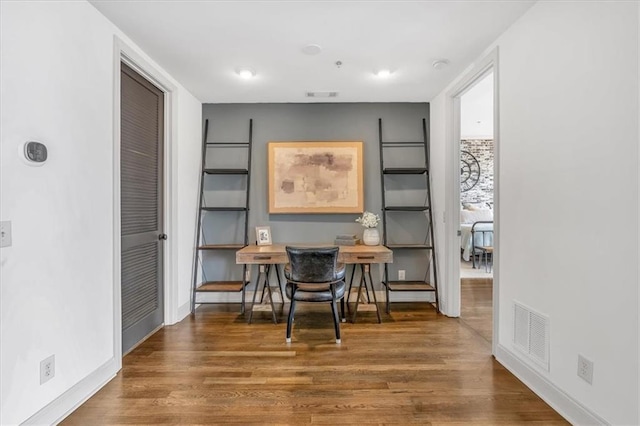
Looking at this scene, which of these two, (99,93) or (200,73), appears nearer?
(99,93)

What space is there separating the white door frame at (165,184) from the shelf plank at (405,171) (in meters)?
2.37

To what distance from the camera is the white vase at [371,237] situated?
140 inches

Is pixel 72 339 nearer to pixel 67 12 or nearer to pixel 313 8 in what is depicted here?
pixel 67 12

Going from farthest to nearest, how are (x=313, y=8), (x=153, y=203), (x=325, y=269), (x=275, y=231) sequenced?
(x=275, y=231) → (x=153, y=203) → (x=325, y=269) → (x=313, y=8)

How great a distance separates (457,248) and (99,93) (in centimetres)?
348

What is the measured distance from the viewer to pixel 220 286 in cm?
355

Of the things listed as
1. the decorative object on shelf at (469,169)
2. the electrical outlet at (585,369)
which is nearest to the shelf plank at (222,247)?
the electrical outlet at (585,369)

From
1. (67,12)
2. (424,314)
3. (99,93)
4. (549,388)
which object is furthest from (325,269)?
(67,12)

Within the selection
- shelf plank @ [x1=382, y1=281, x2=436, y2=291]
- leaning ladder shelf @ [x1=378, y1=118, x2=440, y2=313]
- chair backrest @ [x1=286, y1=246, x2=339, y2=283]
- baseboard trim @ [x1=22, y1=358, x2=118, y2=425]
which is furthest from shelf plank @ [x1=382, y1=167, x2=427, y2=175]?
baseboard trim @ [x1=22, y1=358, x2=118, y2=425]

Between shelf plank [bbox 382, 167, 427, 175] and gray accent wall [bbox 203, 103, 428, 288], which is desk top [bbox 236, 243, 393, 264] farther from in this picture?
shelf plank [bbox 382, 167, 427, 175]

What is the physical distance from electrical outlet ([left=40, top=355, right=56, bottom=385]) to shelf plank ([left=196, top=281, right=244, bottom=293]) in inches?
69.2

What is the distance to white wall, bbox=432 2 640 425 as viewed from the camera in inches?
56.2

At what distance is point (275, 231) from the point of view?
3.88 metres

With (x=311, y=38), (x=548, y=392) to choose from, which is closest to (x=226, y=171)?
(x=311, y=38)
